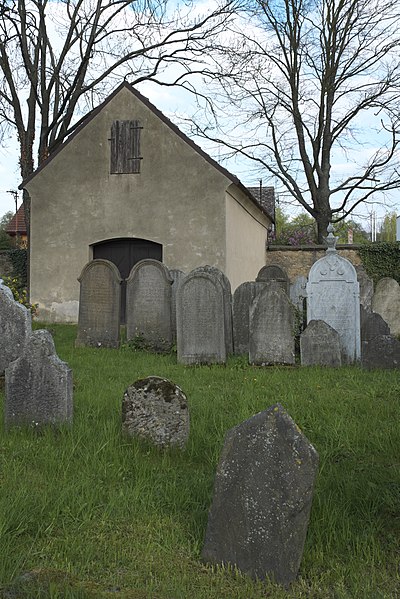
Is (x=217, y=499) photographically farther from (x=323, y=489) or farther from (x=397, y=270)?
(x=397, y=270)

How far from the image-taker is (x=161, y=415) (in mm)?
4727

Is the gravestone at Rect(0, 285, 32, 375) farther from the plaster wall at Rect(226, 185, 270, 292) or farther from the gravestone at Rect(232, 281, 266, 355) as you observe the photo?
the plaster wall at Rect(226, 185, 270, 292)

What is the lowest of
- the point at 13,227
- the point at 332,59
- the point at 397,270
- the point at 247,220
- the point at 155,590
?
the point at 155,590

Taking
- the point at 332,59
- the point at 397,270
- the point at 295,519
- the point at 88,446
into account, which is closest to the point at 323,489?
the point at 295,519

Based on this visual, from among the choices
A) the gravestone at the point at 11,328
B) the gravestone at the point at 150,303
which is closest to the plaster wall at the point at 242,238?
the gravestone at the point at 150,303

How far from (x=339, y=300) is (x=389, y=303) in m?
4.70

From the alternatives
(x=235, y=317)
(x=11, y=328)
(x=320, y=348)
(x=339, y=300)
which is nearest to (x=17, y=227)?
(x=235, y=317)

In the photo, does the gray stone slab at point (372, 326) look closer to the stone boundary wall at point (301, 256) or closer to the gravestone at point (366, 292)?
the gravestone at point (366, 292)

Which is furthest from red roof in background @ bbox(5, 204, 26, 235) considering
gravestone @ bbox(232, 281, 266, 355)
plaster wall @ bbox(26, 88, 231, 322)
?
gravestone @ bbox(232, 281, 266, 355)

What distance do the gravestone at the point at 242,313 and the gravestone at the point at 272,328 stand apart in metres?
1.48

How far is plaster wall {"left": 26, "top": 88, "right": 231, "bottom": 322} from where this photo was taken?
637 inches

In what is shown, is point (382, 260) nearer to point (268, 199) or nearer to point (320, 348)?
point (320, 348)

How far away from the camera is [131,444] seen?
15.4 ft

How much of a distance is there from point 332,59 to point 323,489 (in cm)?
2083
